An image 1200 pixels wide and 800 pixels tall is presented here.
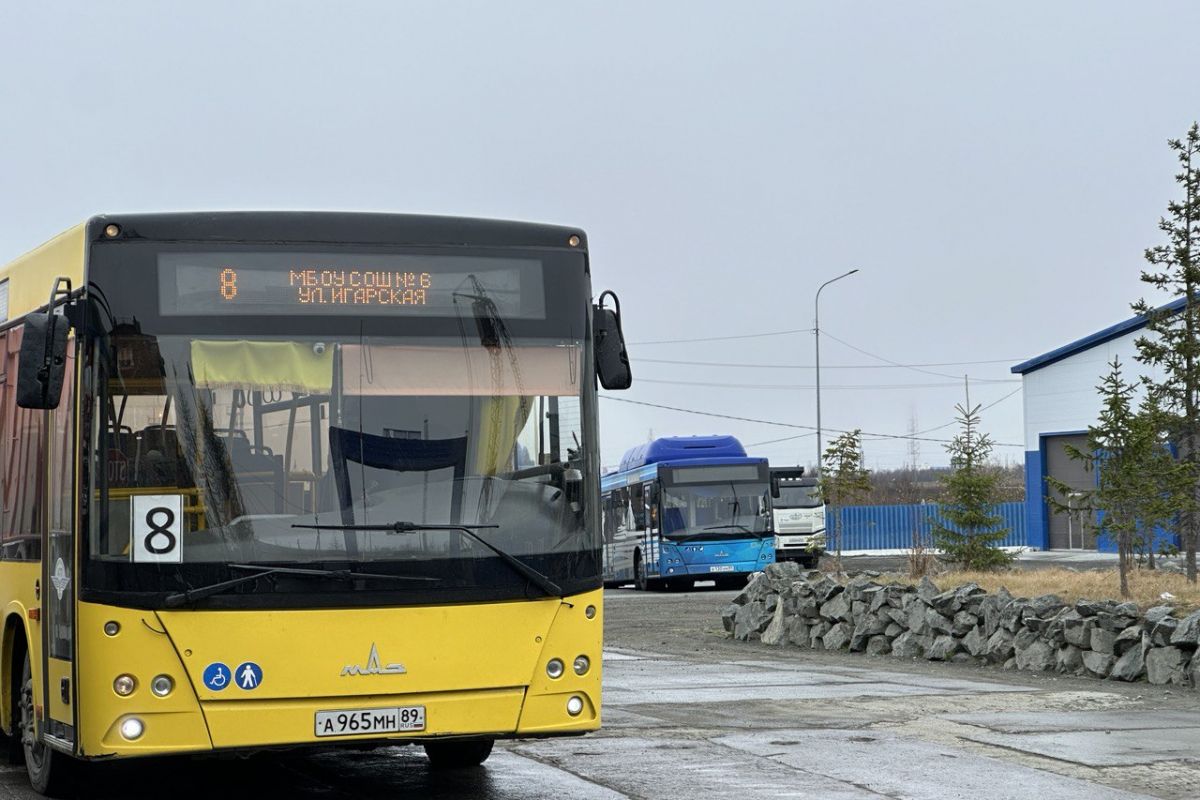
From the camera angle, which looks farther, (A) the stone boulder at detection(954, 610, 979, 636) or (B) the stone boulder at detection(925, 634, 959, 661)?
(B) the stone boulder at detection(925, 634, 959, 661)

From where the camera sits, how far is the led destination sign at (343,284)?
338 inches

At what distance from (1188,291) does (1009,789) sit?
65.3 ft

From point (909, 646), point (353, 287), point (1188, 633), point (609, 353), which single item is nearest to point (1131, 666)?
point (1188, 633)

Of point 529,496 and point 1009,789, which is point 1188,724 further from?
point 529,496

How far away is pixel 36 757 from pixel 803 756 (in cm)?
462

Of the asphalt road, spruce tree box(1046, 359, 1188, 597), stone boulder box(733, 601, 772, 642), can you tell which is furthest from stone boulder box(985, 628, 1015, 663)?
stone boulder box(733, 601, 772, 642)

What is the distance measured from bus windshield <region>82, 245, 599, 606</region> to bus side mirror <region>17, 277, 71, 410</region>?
0.23 m

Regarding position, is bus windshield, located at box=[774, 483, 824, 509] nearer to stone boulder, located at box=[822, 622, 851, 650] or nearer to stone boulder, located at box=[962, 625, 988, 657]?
stone boulder, located at box=[822, 622, 851, 650]

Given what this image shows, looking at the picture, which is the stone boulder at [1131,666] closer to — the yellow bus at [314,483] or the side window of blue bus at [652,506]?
the yellow bus at [314,483]

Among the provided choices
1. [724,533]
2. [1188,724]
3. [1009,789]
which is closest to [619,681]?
[1188,724]

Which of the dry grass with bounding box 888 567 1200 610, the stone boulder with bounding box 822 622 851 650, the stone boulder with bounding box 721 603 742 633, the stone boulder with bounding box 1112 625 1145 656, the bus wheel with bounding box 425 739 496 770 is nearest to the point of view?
the bus wheel with bounding box 425 739 496 770

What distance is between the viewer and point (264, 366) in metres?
8.52

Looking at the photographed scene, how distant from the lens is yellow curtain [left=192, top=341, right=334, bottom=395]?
8469 millimetres

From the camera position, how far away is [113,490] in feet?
27.3
